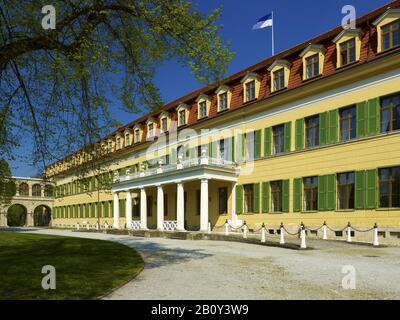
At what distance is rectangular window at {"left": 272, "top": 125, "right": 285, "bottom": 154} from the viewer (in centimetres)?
2522

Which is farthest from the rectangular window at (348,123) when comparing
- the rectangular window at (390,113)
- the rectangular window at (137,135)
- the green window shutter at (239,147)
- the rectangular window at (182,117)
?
the rectangular window at (137,135)

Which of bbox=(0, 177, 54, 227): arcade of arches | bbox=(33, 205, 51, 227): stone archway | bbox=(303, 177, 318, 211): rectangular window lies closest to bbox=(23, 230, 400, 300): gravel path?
bbox=(303, 177, 318, 211): rectangular window

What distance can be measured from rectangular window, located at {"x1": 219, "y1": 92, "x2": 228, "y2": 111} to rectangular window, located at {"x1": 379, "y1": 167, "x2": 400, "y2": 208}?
1277 centimetres

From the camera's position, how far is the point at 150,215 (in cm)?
3828

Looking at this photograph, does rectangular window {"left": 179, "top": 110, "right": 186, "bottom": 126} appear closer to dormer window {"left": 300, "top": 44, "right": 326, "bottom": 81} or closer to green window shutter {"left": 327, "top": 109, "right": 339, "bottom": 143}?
dormer window {"left": 300, "top": 44, "right": 326, "bottom": 81}

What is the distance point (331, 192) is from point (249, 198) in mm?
6816

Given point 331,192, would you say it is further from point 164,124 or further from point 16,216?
point 16,216

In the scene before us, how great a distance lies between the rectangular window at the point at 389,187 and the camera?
18.6 meters

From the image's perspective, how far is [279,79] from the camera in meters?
25.3

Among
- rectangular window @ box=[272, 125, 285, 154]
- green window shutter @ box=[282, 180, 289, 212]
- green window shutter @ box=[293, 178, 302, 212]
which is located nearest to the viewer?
green window shutter @ box=[293, 178, 302, 212]

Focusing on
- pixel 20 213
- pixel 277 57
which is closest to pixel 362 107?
pixel 277 57

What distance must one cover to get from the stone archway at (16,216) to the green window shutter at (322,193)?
6415 cm

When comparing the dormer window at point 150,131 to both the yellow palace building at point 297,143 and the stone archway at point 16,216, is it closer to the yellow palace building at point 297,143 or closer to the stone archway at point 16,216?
the yellow palace building at point 297,143
